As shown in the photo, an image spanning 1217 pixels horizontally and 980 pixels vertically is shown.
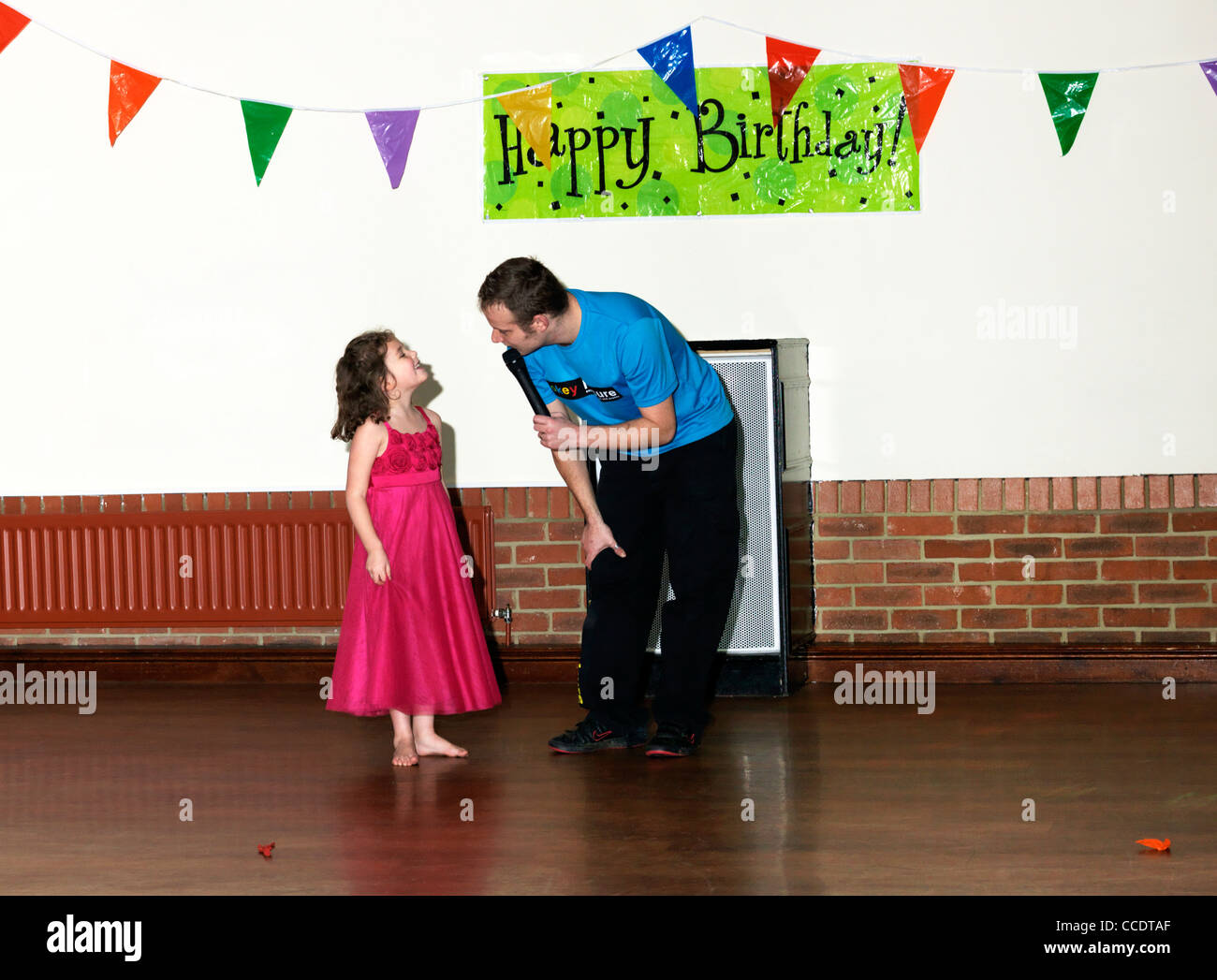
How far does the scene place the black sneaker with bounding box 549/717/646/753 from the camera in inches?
147

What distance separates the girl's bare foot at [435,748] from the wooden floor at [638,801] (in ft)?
0.20

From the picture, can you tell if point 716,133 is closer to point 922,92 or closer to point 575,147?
point 575,147

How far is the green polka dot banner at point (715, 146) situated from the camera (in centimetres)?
459

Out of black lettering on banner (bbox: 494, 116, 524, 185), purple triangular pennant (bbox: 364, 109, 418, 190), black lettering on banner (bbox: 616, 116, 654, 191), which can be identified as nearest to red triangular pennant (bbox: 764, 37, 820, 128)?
black lettering on banner (bbox: 616, 116, 654, 191)

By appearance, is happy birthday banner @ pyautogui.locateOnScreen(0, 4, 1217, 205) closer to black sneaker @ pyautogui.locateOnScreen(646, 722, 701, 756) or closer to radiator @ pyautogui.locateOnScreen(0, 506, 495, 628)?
radiator @ pyautogui.locateOnScreen(0, 506, 495, 628)

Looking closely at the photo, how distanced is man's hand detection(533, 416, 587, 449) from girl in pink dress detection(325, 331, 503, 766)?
0.48m

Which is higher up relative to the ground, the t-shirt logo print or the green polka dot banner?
the green polka dot banner

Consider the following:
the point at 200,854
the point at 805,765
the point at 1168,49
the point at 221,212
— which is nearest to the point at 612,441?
the point at 805,765

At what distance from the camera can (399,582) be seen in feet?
12.0

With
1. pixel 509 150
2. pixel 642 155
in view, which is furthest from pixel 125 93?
pixel 642 155

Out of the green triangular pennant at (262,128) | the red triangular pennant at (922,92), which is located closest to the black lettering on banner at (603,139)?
the red triangular pennant at (922,92)

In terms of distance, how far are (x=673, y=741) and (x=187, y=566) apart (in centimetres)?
221

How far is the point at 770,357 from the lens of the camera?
14.3 ft
